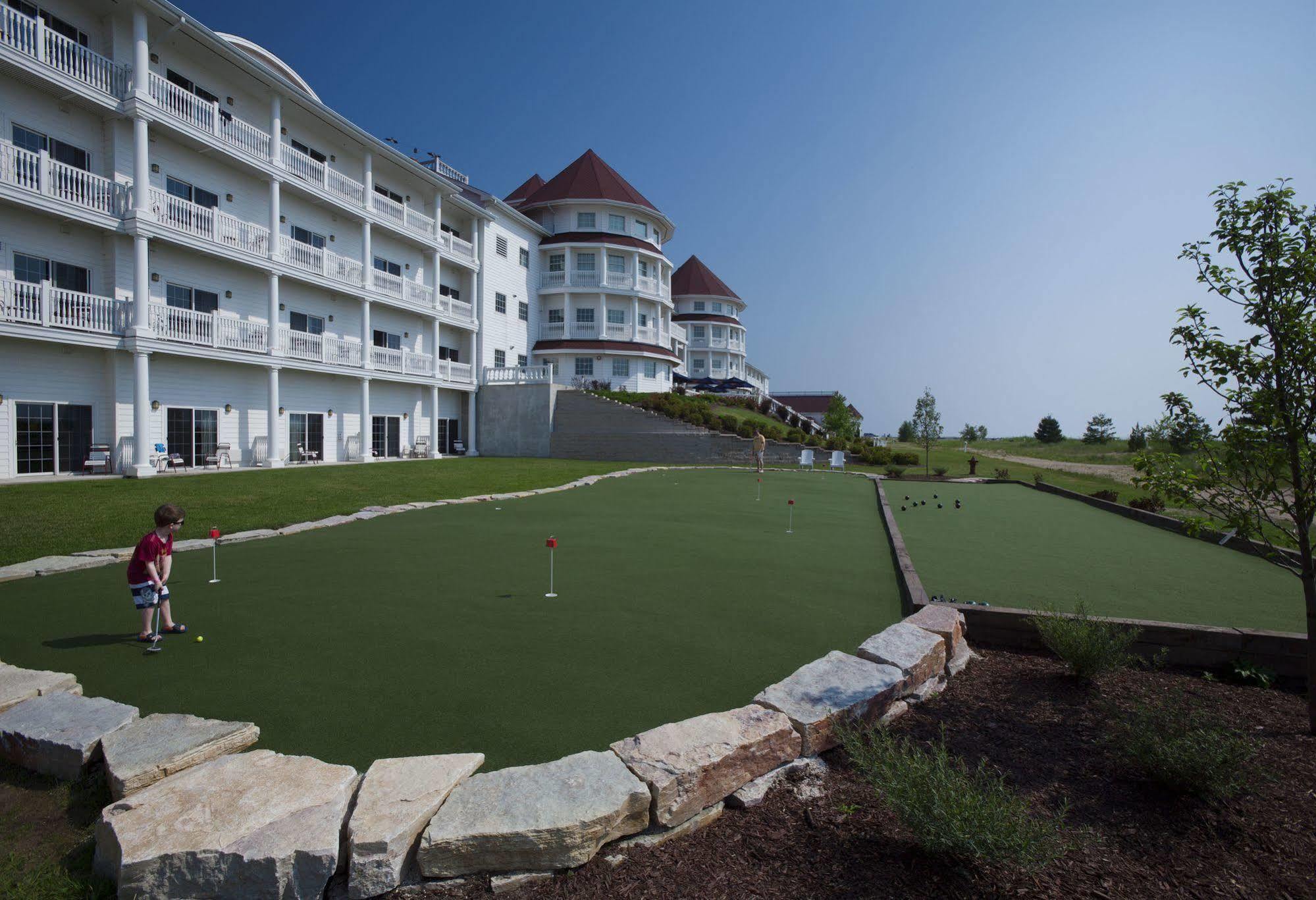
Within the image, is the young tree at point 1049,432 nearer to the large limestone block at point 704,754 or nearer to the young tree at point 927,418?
the young tree at point 927,418

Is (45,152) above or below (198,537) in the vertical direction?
above

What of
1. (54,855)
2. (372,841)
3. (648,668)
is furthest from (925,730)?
(54,855)

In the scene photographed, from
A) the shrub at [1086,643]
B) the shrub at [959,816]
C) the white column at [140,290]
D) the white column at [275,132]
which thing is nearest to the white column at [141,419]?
the white column at [140,290]

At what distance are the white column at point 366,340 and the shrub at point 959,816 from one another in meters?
27.4

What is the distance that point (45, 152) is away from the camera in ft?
53.9

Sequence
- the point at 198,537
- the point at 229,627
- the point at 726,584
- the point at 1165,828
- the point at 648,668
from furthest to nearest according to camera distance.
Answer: the point at 198,537 → the point at 726,584 → the point at 229,627 → the point at 648,668 → the point at 1165,828

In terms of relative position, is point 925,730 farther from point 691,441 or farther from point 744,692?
point 691,441

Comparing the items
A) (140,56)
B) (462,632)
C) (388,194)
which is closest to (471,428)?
(388,194)

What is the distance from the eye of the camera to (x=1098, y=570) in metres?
8.14

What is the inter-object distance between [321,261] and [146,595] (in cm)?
2383

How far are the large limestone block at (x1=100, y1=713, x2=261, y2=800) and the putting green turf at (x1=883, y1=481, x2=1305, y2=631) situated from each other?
616cm

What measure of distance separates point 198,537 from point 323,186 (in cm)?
2060

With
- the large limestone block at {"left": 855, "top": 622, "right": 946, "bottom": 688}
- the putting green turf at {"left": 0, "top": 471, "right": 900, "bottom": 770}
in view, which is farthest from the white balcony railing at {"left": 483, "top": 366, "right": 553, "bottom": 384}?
the large limestone block at {"left": 855, "top": 622, "right": 946, "bottom": 688}

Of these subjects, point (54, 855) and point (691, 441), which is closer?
point (54, 855)
